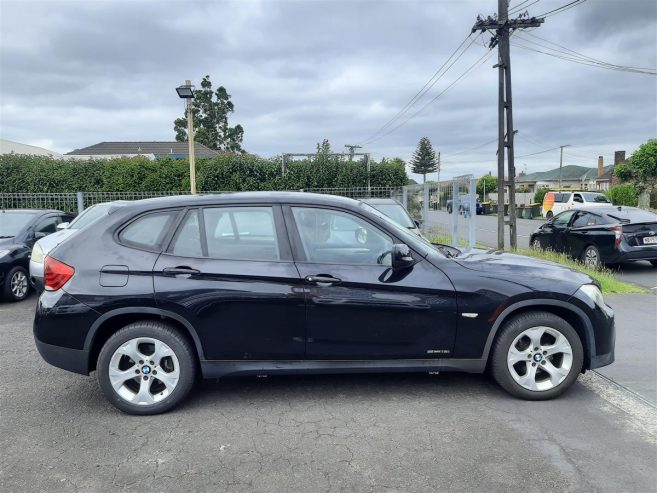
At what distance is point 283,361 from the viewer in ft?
12.4

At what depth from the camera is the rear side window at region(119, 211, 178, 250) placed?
12.5 feet

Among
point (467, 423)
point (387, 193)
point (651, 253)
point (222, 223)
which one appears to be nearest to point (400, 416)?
point (467, 423)

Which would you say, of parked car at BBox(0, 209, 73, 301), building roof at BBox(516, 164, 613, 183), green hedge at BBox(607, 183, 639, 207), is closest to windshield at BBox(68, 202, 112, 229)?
parked car at BBox(0, 209, 73, 301)

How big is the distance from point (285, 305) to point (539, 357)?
2.07m

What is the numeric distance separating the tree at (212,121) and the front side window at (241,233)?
5870cm

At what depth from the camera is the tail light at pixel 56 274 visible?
371 cm

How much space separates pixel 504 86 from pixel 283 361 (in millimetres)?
11061

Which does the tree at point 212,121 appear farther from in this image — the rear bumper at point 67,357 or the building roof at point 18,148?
the rear bumper at point 67,357

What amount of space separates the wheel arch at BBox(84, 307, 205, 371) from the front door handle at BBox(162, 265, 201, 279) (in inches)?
11.2

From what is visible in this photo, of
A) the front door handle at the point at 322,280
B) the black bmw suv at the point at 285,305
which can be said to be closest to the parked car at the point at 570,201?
the black bmw suv at the point at 285,305

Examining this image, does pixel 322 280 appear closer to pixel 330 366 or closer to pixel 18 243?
pixel 330 366

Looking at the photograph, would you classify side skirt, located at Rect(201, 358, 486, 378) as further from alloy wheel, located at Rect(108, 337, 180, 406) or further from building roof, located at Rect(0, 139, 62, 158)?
building roof, located at Rect(0, 139, 62, 158)

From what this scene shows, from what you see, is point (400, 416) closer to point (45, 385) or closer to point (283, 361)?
point (283, 361)

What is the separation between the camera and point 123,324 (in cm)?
378
